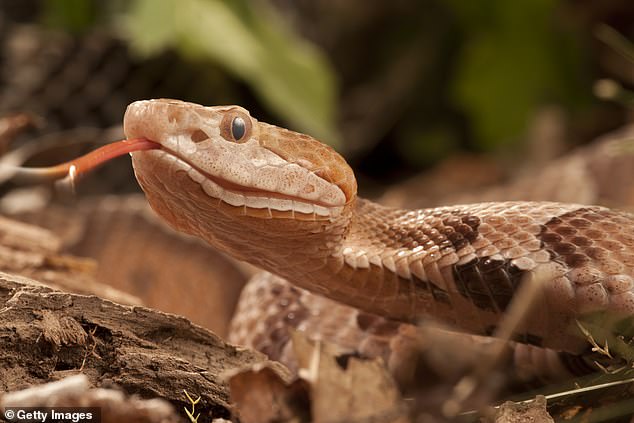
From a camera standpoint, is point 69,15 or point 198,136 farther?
point 69,15

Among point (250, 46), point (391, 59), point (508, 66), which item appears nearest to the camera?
point (250, 46)

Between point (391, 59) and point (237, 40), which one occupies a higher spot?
point (391, 59)

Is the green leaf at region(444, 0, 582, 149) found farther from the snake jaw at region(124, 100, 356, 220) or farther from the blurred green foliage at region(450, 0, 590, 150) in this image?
the snake jaw at region(124, 100, 356, 220)

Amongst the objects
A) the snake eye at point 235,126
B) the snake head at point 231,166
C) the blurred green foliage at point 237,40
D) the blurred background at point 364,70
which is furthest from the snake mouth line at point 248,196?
the blurred background at point 364,70

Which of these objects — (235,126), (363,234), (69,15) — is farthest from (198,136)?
(69,15)

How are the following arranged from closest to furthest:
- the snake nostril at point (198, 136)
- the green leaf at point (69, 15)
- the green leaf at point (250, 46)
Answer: the snake nostril at point (198, 136) < the green leaf at point (250, 46) < the green leaf at point (69, 15)

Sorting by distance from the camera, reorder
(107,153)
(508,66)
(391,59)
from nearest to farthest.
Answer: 1. (107,153)
2. (508,66)
3. (391,59)

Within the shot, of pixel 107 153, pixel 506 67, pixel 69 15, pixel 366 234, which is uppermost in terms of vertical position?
pixel 69 15

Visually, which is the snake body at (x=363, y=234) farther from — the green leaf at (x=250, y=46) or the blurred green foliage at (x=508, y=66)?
the blurred green foliage at (x=508, y=66)

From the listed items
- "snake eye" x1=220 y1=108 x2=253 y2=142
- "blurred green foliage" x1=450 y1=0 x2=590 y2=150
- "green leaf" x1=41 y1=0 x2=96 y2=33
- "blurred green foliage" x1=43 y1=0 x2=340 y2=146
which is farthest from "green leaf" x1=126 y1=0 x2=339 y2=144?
Answer: "snake eye" x1=220 y1=108 x2=253 y2=142

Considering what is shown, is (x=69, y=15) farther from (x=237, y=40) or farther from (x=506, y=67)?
(x=506, y=67)
